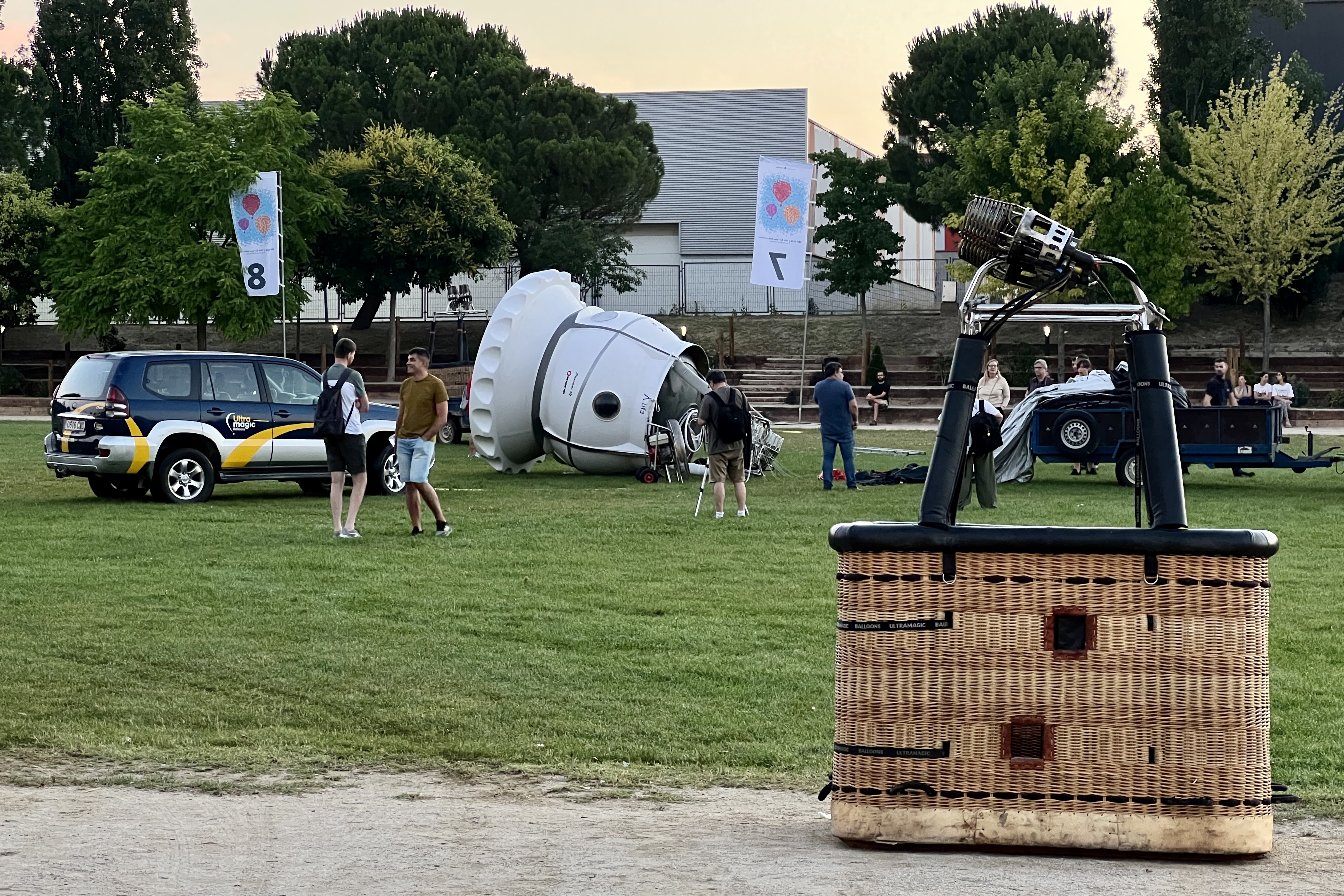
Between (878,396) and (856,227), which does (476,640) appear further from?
(856,227)

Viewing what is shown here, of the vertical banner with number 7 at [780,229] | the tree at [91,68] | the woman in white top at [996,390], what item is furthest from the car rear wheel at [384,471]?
the tree at [91,68]

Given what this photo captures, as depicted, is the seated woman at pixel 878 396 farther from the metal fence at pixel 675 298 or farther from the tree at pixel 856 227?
the metal fence at pixel 675 298

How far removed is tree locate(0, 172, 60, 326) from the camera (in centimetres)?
5247

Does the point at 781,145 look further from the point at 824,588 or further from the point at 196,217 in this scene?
the point at 824,588

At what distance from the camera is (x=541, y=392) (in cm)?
2327

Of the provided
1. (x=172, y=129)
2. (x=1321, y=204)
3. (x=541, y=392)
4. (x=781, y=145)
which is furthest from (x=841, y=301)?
(x=541, y=392)

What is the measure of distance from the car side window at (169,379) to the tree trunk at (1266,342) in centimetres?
3150

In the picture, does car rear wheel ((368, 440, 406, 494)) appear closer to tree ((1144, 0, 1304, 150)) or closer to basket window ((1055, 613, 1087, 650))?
basket window ((1055, 613, 1087, 650))

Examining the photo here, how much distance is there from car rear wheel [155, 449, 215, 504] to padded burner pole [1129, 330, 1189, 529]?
15.1m

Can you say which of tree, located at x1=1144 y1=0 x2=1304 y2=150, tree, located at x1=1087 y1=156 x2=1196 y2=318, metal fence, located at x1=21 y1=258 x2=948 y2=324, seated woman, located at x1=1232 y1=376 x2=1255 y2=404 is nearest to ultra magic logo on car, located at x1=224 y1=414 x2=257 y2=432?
seated woman, located at x1=1232 y1=376 x2=1255 y2=404

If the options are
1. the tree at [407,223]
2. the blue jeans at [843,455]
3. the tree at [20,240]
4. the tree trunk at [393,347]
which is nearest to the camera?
the blue jeans at [843,455]

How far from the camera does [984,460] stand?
60.7 feet

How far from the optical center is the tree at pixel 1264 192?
4438 centimetres

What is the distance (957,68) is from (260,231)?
32.3 m
